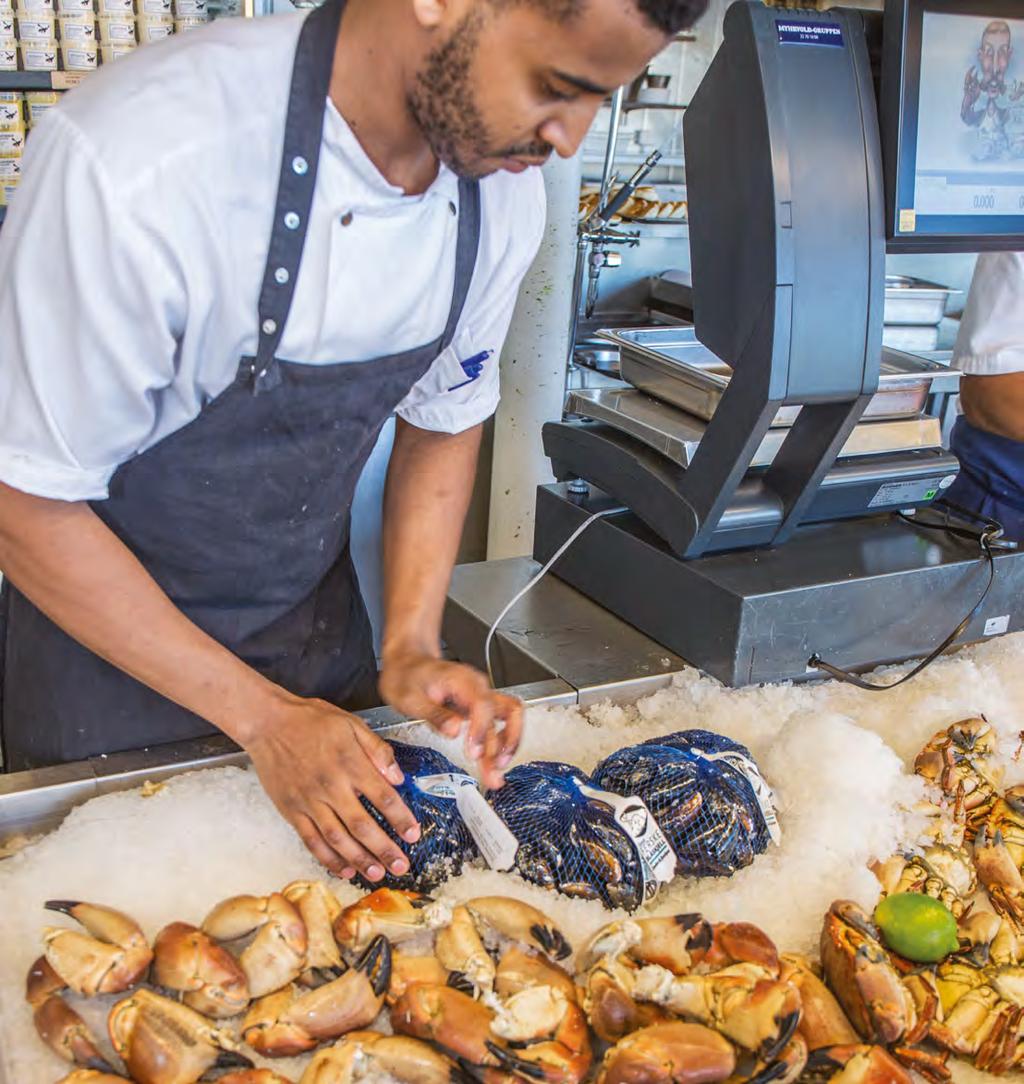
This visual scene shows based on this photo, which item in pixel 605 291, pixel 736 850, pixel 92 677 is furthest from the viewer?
pixel 605 291

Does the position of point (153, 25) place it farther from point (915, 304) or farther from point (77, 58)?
point (915, 304)

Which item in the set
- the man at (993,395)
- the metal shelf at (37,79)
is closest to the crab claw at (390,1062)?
the man at (993,395)

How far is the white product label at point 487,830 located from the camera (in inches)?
42.5

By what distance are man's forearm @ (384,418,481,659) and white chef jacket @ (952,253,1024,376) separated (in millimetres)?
1028

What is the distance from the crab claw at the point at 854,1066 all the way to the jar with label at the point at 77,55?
3.34 metres

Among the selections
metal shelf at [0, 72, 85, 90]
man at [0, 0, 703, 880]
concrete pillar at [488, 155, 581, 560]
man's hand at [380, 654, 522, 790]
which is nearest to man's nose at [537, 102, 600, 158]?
man at [0, 0, 703, 880]

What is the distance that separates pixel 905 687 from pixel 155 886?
1.01 metres

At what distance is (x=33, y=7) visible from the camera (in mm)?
3283

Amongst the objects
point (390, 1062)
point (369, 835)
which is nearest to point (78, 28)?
point (369, 835)

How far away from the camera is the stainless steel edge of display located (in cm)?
113

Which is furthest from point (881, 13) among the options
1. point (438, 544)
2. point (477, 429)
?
point (438, 544)

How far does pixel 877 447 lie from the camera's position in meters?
1.71

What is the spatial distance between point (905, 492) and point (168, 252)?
114 cm

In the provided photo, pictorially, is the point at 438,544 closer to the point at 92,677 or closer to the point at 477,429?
the point at 477,429
